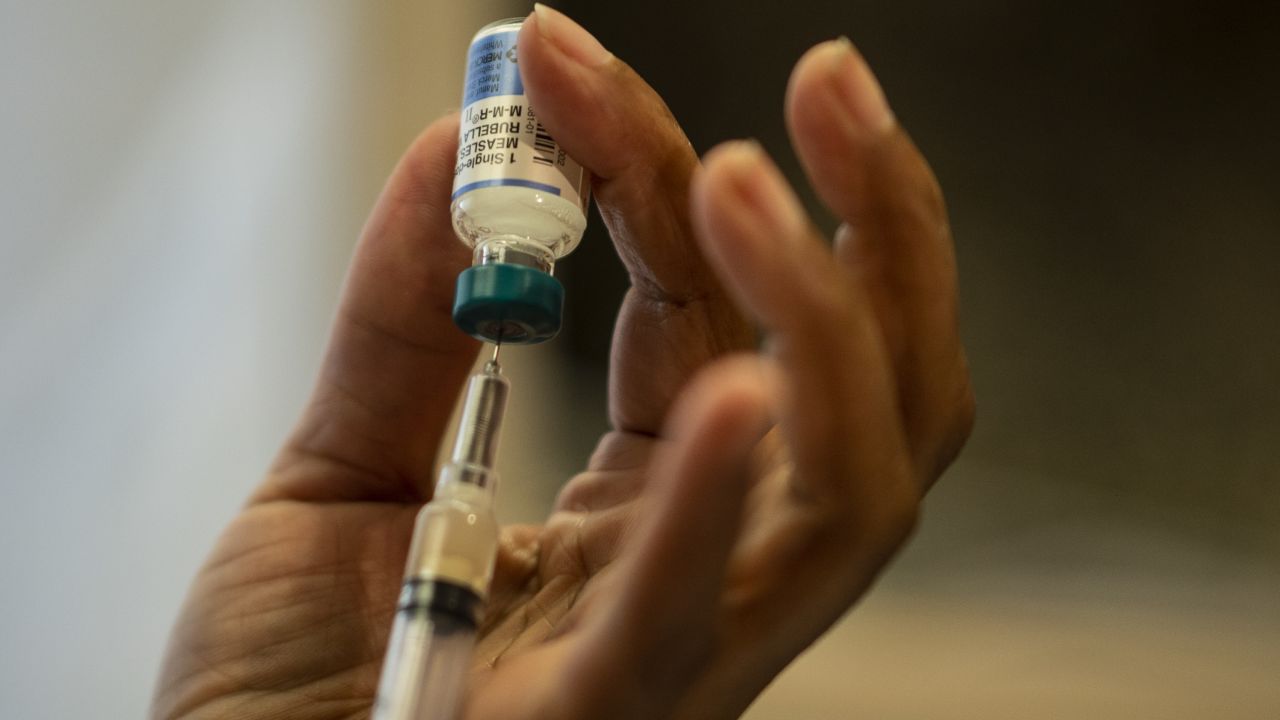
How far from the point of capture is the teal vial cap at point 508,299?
22.5 inches

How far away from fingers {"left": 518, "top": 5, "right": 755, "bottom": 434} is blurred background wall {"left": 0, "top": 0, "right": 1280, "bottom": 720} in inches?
20.7

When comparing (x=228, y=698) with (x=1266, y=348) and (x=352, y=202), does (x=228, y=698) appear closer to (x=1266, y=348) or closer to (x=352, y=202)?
(x=352, y=202)

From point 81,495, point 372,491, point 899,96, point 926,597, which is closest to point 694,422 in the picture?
point 372,491

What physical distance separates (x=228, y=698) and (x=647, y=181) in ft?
1.59

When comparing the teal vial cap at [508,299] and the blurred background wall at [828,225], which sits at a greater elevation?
the blurred background wall at [828,225]

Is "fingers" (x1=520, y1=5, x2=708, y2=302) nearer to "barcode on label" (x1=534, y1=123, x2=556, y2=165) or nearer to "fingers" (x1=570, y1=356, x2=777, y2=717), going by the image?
"barcode on label" (x1=534, y1=123, x2=556, y2=165)

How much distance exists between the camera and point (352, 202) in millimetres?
1280

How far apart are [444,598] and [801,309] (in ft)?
0.79

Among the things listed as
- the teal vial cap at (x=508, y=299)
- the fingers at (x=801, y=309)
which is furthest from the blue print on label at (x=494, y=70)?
the fingers at (x=801, y=309)

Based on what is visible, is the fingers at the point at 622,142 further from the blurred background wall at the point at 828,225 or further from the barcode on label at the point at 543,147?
the blurred background wall at the point at 828,225

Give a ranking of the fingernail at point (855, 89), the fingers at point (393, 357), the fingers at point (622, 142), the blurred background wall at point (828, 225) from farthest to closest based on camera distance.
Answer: the blurred background wall at point (828, 225) < the fingers at point (393, 357) < the fingers at point (622, 142) < the fingernail at point (855, 89)

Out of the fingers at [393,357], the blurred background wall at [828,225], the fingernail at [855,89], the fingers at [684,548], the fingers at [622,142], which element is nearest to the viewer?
the fingers at [684,548]

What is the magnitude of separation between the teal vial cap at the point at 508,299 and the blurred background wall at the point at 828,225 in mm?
660

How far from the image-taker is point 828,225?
1187 mm
